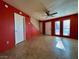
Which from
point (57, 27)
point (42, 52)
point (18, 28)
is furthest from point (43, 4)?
point (57, 27)

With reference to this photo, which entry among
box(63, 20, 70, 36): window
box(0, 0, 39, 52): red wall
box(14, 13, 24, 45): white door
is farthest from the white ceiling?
box(63, 20, 70, 36): window

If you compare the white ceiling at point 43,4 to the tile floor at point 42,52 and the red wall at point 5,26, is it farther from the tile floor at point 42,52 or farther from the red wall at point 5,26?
the tile floor at point 42,52

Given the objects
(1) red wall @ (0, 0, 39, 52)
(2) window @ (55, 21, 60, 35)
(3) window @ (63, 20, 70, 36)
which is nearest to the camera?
(1) red wall @ (0, 0, 39, 52)

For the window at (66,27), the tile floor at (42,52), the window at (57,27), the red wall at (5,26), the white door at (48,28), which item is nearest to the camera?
the tile floor at (42,52)

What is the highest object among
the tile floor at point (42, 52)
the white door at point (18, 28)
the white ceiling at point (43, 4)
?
the white ceiling at point (43, 4)

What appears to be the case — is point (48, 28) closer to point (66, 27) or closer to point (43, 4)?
point (66, 27)

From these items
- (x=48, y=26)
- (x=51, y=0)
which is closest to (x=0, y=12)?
(x=51, y=0)

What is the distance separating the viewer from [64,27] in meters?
9.29

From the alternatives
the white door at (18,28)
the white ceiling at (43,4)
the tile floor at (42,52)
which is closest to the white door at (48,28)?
the white ceiling at (43,4)

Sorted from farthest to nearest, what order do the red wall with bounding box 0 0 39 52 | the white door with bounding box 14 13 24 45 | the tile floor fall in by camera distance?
the white door with bounding box 14 13 24 45 → the red wall with bounding box 0 0 39 52 → the tile floor

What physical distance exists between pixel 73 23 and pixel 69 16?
901mm

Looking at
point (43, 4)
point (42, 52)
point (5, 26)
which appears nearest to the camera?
point (42, 52)

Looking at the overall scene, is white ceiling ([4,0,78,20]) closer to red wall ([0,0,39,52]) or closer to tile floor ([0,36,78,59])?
red wall ([0,0,39,52])

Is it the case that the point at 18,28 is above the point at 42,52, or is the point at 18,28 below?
above
